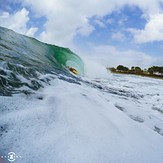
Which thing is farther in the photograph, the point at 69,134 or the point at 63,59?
the point at 63,59

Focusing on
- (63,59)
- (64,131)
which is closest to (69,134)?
(64,131)

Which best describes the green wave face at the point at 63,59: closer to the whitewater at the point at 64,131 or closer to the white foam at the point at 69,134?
Answer: the whitewater at the point at 64,131

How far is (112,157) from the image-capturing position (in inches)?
83.4

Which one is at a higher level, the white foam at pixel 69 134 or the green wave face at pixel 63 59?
the green wave face at pixel 63 59

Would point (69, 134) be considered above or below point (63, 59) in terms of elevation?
below

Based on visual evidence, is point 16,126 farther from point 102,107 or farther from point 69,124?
point 102,107

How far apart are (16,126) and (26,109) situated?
42cm

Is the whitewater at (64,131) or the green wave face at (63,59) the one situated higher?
the green wave face at (63,59)

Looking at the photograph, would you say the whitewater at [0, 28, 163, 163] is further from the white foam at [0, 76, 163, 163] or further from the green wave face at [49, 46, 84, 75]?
the green wave face at [49, 46, 84, 75]

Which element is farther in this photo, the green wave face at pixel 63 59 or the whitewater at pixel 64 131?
the green wave face at pixel 63 59

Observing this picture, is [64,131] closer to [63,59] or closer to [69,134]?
[69,134]

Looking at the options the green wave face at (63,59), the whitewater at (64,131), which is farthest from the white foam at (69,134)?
the green wave face at (63,59)

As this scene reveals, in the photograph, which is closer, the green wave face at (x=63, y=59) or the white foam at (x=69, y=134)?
the white foam at (x=69, y=134)

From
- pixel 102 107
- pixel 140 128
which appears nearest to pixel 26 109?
pixel 102 107
